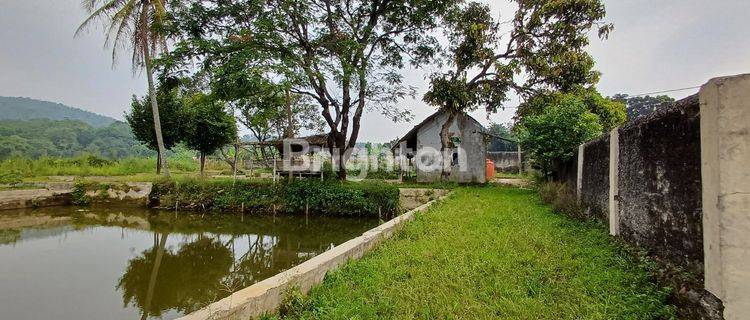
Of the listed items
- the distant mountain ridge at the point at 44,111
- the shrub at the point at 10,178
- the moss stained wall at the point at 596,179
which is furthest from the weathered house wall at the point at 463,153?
the distant mountain ridge at the point at 44,111

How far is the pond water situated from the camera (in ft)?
18.4

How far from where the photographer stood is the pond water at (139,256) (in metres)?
5.62

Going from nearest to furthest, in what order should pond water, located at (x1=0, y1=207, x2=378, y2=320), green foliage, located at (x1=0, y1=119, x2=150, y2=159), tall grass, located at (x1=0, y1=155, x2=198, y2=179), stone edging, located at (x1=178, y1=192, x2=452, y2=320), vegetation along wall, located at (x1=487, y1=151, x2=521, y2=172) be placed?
stone edging, located at (x1=178, y1=192, x2=452, y2=320) < pond water, located at (x1=0, y1=207, x2=378, y2=320) < tall grass, located at (x1=0, y1=155, x2=198, y2=179) < vegetation along wall, located at (x1=487, y1=151, x2=521, y2=172) < green foliage, located at (x1=0, y1=119, x2=150, y2=159)

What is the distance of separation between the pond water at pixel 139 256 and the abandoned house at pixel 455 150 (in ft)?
25.0

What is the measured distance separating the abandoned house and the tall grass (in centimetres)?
1903

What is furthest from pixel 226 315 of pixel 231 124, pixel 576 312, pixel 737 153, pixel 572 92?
pixel 231 124

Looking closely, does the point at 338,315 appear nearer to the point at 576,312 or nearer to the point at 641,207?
the point at 576,312

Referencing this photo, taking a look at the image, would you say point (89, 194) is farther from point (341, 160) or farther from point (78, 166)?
point (78, 166)

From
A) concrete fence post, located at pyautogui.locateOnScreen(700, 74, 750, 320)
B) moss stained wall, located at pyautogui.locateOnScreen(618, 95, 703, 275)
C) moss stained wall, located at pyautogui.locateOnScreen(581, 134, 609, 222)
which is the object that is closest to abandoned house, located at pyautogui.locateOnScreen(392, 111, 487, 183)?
moss stained wall, located at pyautogui.locateOnScreen(581, 134, 609, 222)

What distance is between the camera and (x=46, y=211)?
14062 mm

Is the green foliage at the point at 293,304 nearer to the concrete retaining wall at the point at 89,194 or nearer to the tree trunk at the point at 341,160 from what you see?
the tree trunk at the point at 341,160

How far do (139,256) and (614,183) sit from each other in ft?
32.4

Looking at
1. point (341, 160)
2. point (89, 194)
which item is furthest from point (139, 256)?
point (89, 194)

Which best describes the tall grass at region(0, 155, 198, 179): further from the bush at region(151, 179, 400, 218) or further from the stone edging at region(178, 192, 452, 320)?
the stone edging at region(178, 192, 452, 320)
